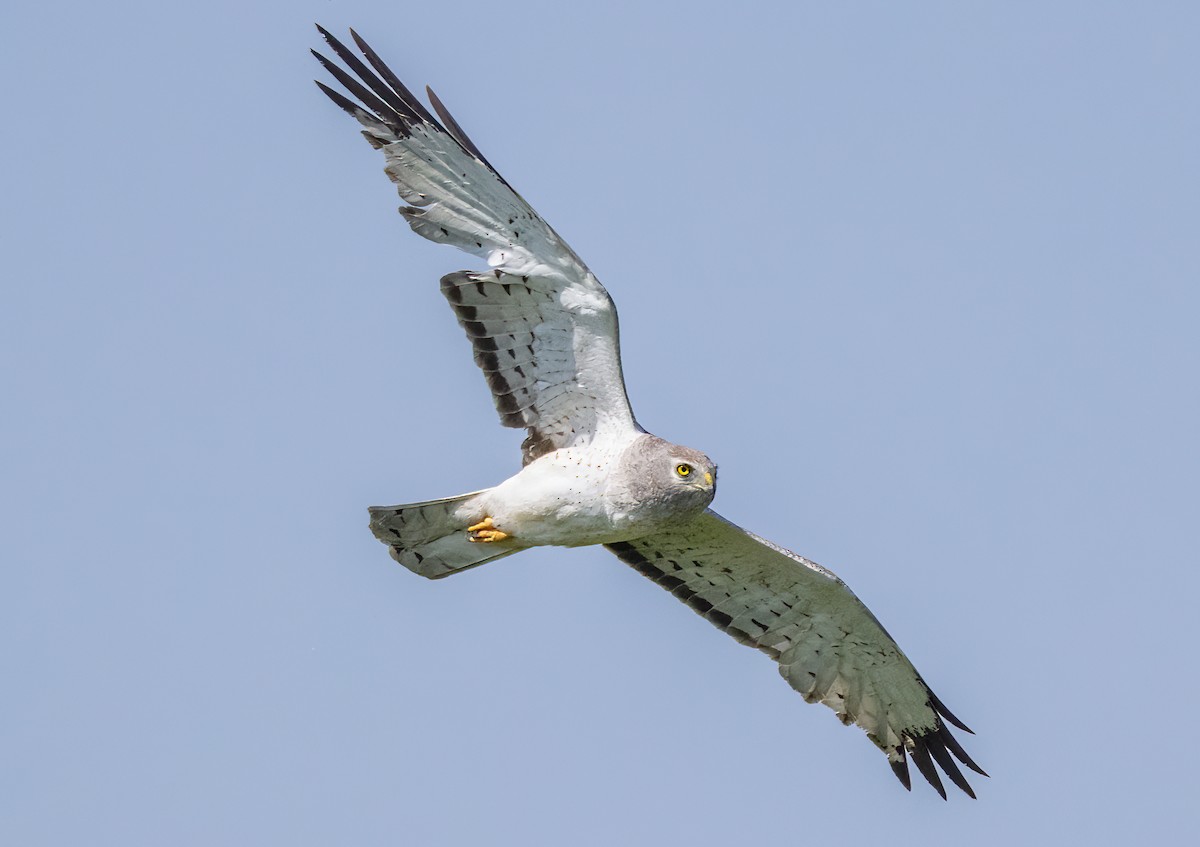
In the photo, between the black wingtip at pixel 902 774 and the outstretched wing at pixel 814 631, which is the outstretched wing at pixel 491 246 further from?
the black wingtip at pixel 902 774

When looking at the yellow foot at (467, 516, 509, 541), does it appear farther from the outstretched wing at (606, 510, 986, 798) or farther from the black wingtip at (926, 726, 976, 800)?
the black wingtip at (926, 726, 976, 800)

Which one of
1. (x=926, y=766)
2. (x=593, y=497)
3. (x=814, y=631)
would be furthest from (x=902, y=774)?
(x=593, y=497)

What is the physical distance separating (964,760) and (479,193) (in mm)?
6244

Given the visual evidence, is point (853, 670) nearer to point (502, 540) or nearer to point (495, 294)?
point (502, 540)

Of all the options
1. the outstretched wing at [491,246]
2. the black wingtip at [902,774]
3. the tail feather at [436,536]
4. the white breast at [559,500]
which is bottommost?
the black wingtip at [902,774]

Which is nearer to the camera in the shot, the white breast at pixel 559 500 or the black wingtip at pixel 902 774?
the white breast at pixel 559 500

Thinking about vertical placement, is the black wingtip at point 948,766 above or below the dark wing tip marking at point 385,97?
below

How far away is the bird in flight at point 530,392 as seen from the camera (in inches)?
462

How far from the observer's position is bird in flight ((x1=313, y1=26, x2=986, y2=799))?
11742 mm

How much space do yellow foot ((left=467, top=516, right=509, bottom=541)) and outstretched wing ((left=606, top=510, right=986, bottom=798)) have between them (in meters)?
1.44

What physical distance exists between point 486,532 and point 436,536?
457 millimetres

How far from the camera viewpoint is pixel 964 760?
550 inches

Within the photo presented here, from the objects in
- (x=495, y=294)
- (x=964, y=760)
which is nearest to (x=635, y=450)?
(x=495, y=294)

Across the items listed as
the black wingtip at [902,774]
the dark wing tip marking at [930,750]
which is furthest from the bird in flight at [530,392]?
the black wingtip at [902,774]
